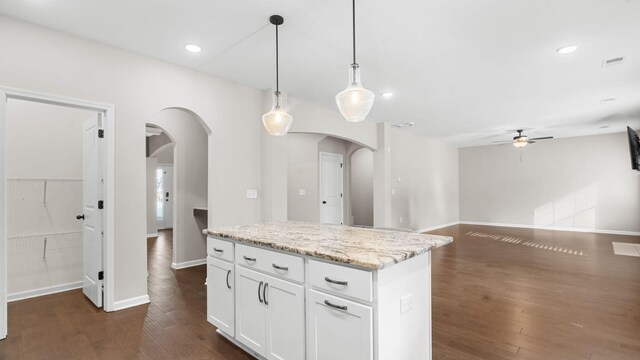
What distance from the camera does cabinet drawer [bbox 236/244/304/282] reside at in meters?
1.89

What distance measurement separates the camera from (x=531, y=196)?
9.31 m

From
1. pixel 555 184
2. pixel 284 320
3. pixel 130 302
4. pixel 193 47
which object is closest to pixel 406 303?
pixel 284 320

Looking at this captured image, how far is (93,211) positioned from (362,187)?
22.6 feet

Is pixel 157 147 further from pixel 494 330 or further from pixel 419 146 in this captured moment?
pixel 494 330

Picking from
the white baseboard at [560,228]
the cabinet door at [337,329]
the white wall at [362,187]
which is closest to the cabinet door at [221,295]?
the cabinet door at [337,329]

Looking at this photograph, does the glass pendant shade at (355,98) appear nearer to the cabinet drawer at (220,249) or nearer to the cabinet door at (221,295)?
the cabinet drawer at (220,249)

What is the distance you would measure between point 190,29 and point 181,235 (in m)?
3.19

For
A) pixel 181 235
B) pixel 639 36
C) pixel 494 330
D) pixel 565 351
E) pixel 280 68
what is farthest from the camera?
pixel 181 235

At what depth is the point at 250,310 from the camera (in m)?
2.21

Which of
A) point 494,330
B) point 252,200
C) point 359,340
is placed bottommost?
point 494,330

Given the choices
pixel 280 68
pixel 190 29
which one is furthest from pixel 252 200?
pixel 190 29

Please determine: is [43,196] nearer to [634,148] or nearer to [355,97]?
[355,97]

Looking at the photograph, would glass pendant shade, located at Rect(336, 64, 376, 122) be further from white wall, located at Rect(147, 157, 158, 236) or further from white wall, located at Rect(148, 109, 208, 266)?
white wall, located at Rect(147, 157, 158, 236)

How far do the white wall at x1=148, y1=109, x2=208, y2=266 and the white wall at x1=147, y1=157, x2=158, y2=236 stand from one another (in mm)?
3398
